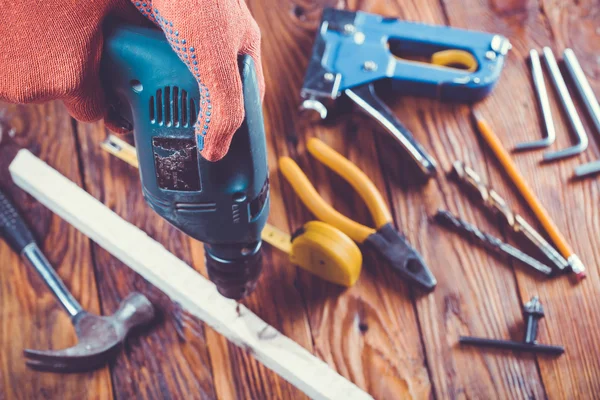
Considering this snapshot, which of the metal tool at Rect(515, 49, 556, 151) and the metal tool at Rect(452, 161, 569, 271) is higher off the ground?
the metal tool at Rect(515, 49, 556, 151)

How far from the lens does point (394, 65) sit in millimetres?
1014

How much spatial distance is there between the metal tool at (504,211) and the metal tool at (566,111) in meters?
0.12

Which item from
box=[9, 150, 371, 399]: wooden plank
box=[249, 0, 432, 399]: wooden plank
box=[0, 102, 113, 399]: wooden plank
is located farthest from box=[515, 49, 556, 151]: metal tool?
box=[0, 102, 113, 399]: wooden plank

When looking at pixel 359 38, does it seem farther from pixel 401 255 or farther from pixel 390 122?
pixel 401 255

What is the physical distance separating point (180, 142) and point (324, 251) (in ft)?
0.98

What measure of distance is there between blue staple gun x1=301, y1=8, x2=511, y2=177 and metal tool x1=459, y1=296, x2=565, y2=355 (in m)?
0.24

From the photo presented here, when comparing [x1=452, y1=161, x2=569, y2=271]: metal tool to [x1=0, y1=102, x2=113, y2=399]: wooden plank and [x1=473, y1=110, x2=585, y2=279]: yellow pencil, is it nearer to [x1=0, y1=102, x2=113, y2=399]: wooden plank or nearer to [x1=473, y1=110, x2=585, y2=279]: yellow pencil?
[x1=473, y1=110, x2=585, y2=279]: yellow pencil

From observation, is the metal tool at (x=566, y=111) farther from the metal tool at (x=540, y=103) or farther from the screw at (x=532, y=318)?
the screw at (x=532, y=318)

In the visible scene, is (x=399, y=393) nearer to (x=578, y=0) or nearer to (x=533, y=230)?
(x=533, y=230)

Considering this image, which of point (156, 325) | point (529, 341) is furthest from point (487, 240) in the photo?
point (156, 325)

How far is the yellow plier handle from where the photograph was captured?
0.91 meters

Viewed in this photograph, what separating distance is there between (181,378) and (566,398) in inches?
20.0

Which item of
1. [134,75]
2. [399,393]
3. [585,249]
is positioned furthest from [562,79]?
[134,75]

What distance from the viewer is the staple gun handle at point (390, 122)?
3.13ft
